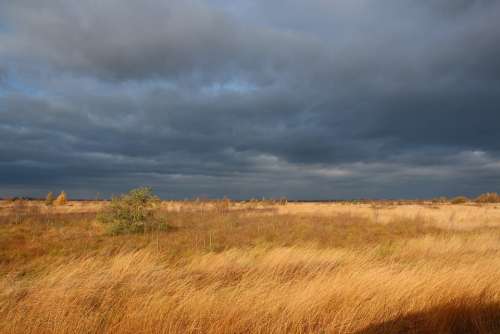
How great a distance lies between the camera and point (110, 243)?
45.8 feet

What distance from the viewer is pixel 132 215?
→ 18375mm

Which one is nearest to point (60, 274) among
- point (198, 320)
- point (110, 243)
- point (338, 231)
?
point (198, 320)

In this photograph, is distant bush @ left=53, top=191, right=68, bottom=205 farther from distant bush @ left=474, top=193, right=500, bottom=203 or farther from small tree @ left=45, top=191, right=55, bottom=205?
distant bush @ left=474, top=193, right=500, bottom=203

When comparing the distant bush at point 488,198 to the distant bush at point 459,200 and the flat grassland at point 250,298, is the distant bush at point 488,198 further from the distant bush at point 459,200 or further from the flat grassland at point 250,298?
the flat grassland at point 250,298

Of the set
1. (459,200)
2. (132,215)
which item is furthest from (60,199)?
(459,200)

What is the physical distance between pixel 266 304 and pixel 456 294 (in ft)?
11.0

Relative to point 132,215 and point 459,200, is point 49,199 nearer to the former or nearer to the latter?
point 132,215

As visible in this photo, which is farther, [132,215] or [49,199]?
[49,199]

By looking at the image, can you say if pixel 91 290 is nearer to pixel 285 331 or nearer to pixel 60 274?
pixel 60 274

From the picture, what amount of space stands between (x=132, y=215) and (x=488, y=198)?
7969 centimetres

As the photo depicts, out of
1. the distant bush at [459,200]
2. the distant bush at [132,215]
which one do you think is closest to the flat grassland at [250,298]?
the distant bush at [132,215]

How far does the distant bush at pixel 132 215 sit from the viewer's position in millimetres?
17562

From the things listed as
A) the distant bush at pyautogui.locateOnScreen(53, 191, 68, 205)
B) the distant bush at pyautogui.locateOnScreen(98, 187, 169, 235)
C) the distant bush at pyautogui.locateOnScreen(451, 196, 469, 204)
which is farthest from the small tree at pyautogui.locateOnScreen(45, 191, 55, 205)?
the distant bush at pyautogui.locateOnScreen(451, 196, 469, 204)

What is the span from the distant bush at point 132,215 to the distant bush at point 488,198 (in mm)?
76839
